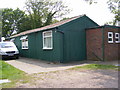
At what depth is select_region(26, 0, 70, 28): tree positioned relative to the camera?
126ft

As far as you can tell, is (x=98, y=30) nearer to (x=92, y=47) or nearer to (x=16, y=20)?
(x=92, y=47)

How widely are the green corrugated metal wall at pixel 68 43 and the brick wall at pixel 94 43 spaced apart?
1.38 feet

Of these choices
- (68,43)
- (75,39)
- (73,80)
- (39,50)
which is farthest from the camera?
(39,50)

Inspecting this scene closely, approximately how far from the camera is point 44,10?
38844 millimetres

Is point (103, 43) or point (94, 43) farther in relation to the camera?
point (94, 43)

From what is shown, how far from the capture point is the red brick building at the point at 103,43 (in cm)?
1138

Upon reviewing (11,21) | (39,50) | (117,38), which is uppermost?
(11,21)

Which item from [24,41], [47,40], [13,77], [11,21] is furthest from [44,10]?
[13,77]

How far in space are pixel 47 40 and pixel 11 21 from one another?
3085 centimetres

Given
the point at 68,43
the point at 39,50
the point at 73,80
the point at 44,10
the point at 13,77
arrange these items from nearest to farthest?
1. the point at 73,80
2. the point at 13,77
3. the point at 68,43
4. the point at 39,50
5. the point at 44,10

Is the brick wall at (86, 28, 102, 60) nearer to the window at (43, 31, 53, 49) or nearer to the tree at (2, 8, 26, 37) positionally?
the window at (43, 31, 53, 49)

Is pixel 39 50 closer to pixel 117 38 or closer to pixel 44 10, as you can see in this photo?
pixel 117 38

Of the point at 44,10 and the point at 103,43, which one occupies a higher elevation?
the point at 44,10

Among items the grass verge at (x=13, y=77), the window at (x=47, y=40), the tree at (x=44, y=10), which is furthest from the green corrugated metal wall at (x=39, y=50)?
the tree at (x=44, y=10)
